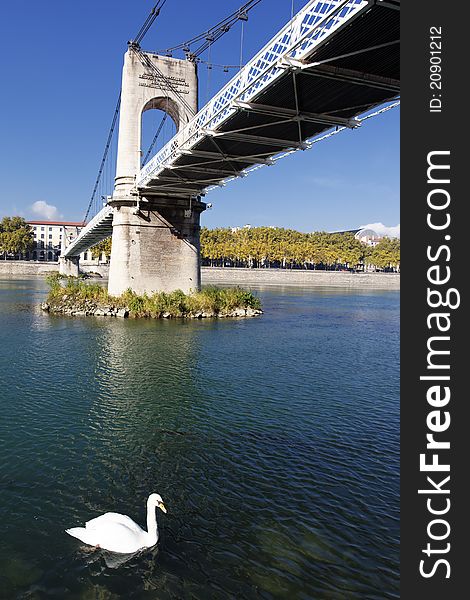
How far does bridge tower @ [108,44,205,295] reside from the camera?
3173cm

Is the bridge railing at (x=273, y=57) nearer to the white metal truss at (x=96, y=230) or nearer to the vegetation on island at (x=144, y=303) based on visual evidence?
the vegetation on island at (x=144, y=303)

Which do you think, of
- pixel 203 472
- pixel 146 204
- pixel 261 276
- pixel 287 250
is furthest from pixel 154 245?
pixel 287 250

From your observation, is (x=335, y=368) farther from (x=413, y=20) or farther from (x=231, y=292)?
(x=231, y=292)

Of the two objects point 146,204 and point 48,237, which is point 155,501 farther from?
point 48,237

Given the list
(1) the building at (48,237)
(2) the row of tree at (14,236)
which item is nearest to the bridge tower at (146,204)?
(2) the row of tree at (14,236)

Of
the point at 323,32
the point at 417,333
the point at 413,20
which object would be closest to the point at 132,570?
the point at 417,333

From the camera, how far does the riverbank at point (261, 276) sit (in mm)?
92375

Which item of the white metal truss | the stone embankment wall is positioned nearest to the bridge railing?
the white metal truss

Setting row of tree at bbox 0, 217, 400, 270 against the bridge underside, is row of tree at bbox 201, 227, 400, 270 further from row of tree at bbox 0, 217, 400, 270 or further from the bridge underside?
the bridge underside

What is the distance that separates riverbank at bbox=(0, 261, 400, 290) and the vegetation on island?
5253 centimetres

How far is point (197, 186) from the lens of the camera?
101ft

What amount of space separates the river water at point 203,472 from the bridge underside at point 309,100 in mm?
9139

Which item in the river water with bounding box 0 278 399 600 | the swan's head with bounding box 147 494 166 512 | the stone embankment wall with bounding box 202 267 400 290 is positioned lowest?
the river water with bounding box 0 278 399 600

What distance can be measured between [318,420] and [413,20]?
8.53 m
